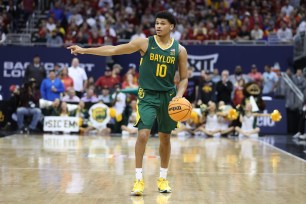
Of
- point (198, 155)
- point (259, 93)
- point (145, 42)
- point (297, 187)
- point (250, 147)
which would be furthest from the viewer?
point (259, 93)

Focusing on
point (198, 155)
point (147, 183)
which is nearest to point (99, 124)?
point (198, 155)

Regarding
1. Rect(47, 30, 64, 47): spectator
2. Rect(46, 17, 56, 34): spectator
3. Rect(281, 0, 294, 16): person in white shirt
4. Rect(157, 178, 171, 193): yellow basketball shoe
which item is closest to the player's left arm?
Rect(157, 178, 171, 193): yellow basketball shoe

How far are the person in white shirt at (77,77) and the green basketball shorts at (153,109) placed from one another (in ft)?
46.2

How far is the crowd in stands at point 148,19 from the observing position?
24453 mm

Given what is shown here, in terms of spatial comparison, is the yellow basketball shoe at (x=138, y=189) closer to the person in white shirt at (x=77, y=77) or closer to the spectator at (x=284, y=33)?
the person in white shirt at (x=77, y=77)

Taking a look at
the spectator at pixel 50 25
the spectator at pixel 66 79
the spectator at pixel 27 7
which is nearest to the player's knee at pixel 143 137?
the spectator at pixel 66 79

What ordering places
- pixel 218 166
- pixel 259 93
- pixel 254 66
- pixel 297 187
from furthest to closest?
pixel 254 66 < pixel 259 93 < pixel 218 166 < pixel 297 187

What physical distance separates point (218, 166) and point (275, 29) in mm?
15554

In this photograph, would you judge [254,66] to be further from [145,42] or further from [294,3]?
[145,42]

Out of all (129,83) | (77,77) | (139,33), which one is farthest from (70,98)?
(139,33)

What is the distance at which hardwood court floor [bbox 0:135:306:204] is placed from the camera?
23.6ft

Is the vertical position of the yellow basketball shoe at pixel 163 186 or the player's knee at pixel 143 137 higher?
the player's knee at pixel 143 137

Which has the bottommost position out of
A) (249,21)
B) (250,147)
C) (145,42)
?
(250,147)

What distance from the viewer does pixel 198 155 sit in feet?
42.3
